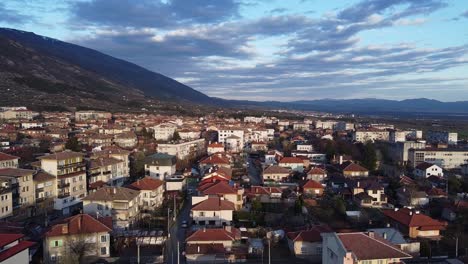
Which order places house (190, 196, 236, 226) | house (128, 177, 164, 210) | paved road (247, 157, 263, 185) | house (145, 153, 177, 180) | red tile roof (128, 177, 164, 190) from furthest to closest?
paved road (247, 157, 263, 185), house (145, 153, 177, 180), red tile roof (128, 177, 164, 190), house (128, 177, 164, 210), house (190, 196, 236, 226)

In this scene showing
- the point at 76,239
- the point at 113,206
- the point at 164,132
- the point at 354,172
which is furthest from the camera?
the point at 164,132

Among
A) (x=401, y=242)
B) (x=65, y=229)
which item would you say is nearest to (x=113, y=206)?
(x=65, y=229)

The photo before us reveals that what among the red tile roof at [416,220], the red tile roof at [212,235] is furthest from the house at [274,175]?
the red tile roof at [212,235]

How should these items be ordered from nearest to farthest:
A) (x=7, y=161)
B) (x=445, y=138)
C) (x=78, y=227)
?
(x=78, y=227), (x=7, y=161), (x=445, y=138)

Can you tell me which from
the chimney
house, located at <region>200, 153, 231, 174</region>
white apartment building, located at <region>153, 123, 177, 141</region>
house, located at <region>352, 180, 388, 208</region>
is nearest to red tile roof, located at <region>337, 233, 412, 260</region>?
the chimney

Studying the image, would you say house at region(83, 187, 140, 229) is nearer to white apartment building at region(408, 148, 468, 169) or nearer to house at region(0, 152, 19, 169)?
house at region(0, 152, 19, 169)

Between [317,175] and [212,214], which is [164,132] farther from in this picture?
[212,214]

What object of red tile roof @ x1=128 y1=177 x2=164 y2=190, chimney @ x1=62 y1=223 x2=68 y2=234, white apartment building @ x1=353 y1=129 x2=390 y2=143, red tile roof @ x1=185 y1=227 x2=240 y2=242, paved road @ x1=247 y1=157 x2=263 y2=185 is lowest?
paved road @ x1=247 y1=157 x2=263 y2=185

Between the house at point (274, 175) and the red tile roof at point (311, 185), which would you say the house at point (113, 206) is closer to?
the red tile roof at point (311, 185)
